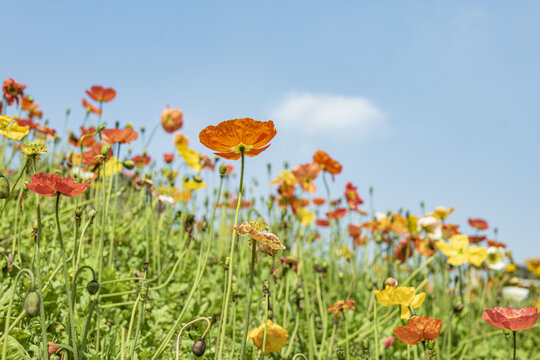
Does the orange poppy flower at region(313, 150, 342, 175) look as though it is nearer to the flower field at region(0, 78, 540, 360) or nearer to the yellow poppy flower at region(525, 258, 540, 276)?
the flower field at region(0, 78, 540, 360)

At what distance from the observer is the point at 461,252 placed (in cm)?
209

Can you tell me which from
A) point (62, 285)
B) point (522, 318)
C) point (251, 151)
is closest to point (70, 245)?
point (62, 285)

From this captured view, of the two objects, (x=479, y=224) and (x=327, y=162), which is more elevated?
(x=327, y=162)

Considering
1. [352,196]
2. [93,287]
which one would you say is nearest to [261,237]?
[93,287]

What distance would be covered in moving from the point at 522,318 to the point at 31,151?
1.43 metres

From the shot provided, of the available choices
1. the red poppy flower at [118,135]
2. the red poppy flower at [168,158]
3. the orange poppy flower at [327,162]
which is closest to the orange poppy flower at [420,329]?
the red poppy flower at [118,135]

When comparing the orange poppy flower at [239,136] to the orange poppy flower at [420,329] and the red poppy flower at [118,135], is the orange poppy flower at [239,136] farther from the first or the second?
the red poppy flower at [118,135]

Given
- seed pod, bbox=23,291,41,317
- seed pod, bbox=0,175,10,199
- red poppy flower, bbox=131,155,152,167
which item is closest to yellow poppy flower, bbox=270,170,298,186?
red poppy flower, bbox=131,155,152,167

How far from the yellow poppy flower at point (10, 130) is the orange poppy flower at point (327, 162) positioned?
1521 mm

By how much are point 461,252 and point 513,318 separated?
0.95 metres

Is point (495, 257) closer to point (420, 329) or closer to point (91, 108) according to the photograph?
point (420, 329)

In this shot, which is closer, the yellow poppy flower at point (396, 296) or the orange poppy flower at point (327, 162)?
the yellow poppy flower at point (396, 296)

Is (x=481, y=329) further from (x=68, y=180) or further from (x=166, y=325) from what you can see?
(x=68, y=180)

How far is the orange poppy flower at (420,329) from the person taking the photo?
48.1 inches
